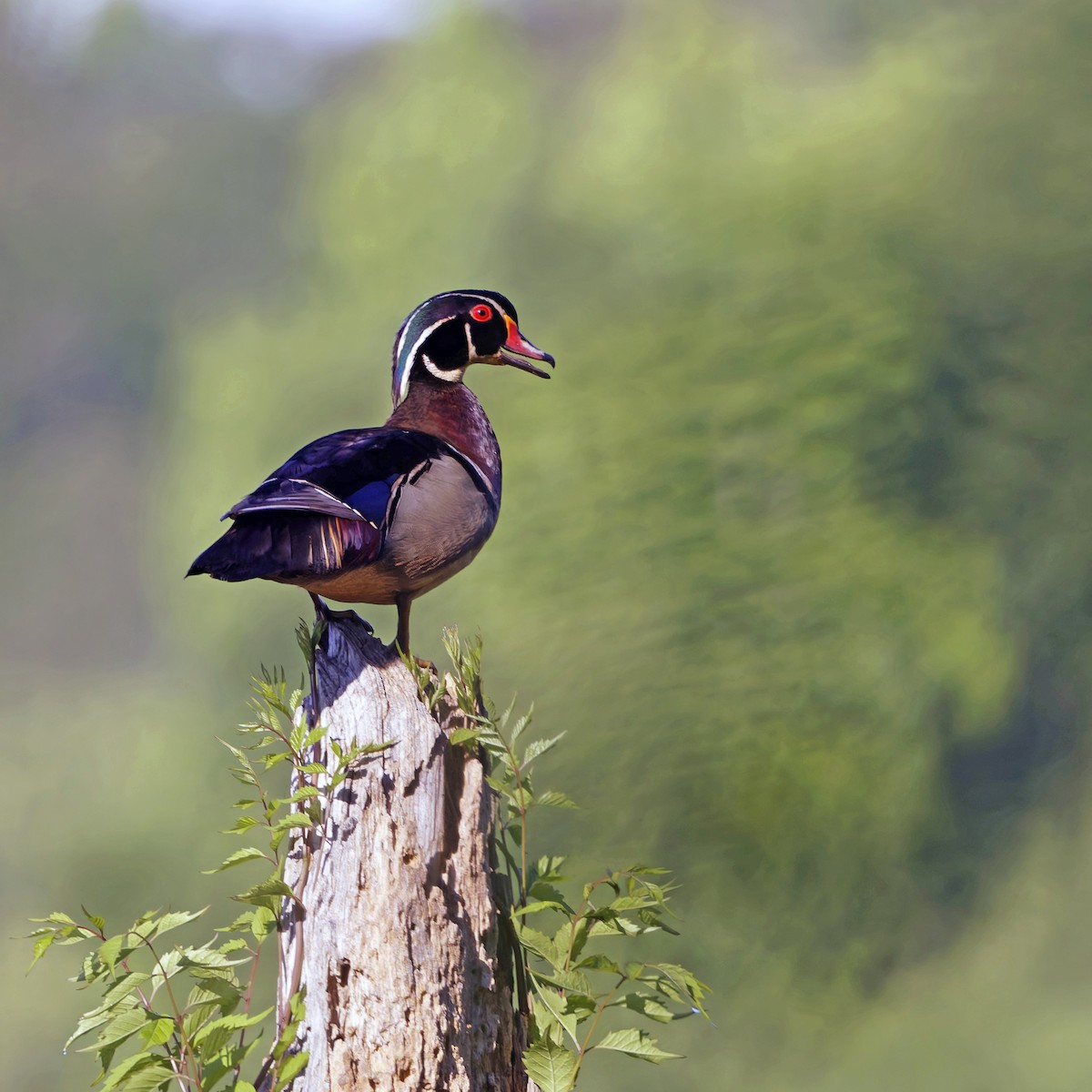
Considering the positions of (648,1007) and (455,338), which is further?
(455,338)

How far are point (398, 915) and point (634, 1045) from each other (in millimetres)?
398

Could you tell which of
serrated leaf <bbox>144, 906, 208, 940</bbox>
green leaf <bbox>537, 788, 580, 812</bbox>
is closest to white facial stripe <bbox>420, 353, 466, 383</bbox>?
green leaf <bbox>537, 788, 580, 812</bbox>

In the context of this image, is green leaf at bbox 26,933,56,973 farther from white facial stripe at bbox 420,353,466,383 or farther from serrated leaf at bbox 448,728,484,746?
white facial stripe at bbox 420,353,466,383

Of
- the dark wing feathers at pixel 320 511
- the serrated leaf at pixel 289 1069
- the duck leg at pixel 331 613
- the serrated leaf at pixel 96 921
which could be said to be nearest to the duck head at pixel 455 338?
the dark wing feathers at pixel 320 511

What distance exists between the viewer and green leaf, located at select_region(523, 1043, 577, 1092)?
1.67 metres

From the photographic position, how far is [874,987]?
16.2 ft

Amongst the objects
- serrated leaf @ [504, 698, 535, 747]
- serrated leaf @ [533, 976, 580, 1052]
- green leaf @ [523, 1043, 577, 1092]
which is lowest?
green leaf @ [523, 1043, 577, 1092]

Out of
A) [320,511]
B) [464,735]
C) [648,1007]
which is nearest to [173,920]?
[464,735]

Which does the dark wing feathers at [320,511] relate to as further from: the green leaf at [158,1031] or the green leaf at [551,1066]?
the green leaf at [551,1066]

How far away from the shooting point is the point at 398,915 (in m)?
1.68

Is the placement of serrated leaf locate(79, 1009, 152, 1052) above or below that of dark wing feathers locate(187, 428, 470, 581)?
below

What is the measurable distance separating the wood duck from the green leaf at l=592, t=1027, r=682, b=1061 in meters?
0.70

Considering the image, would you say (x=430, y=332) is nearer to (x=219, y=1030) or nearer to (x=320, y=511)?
(x=320, y=511)

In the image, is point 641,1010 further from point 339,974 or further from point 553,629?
point 553,629
